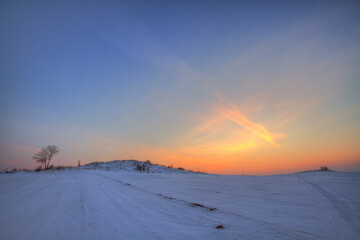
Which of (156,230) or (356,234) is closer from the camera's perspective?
(356,234)

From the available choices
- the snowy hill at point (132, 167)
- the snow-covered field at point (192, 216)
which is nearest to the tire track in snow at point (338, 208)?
the snow-covered field at point (192, 216)

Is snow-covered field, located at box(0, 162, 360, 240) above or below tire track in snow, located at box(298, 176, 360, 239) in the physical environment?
below

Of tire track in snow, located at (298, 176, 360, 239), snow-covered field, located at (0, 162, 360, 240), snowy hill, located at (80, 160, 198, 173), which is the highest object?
snowy hill, located at (80, 160, 198, 173)

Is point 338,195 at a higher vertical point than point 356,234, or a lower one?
higher

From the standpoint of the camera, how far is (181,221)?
4035 mm

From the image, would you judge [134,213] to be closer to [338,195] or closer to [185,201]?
[185,201]

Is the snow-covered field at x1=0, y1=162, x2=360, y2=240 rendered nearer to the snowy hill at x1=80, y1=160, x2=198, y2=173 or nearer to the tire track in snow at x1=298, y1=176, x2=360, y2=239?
the tire track in snow at x1=298, y1=176, x2=360, y2=239

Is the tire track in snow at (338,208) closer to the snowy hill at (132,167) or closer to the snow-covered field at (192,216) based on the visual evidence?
the snow-covered field at (192,216)

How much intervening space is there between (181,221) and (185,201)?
1763 mm

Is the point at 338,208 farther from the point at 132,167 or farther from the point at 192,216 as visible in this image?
the point at 132,167

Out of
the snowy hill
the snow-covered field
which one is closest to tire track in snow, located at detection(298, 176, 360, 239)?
the snow-covered field

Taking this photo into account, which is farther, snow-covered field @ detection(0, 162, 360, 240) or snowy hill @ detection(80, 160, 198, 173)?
snowy hill @ detection(80, 160, 198, 173)

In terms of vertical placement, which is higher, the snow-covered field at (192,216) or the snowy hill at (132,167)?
the snowy hill at (132,167)

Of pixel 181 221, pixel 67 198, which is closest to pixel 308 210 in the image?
pixel 181 221
